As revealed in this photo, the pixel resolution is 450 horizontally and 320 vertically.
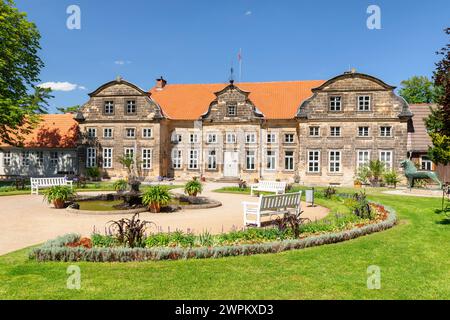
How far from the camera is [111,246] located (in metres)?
7.35

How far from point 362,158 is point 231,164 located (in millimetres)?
11614

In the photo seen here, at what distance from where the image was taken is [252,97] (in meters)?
35.5

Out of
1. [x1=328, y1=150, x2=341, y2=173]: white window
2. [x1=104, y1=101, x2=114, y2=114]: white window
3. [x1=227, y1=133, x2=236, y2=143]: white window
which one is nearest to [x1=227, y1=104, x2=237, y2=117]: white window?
[x1=227, y1=133, x2=236, y2=143]: white window

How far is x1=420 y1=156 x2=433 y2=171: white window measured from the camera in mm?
30150

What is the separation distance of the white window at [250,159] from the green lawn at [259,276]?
81.3 ft

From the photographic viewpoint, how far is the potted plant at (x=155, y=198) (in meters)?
13.0

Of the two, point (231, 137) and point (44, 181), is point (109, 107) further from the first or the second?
point (44, 181)

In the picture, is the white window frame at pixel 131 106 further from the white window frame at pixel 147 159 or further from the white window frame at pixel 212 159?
the white window frame at pixel 212 159

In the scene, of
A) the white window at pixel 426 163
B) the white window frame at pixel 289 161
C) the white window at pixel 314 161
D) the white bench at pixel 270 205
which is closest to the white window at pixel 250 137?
the white window frame at pixel 289 161

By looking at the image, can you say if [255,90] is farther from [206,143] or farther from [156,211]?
[156,211]

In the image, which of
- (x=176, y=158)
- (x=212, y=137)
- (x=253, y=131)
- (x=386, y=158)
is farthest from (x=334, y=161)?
(x=176, y=158)

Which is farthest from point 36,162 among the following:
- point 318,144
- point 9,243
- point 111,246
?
point 111,246

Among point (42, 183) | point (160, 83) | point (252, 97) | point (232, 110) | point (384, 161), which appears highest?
point (160, 83)

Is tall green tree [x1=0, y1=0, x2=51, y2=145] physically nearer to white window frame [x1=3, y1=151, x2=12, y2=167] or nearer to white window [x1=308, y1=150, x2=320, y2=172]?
A: white window frame [x1=3, y1=151, x2=12, y2=167]
